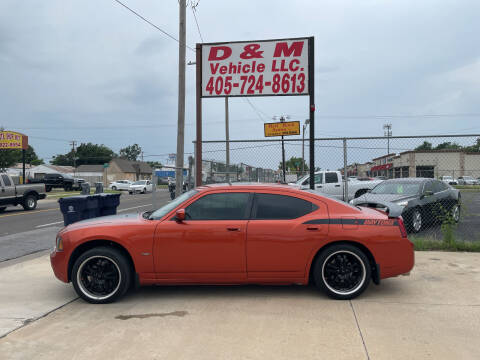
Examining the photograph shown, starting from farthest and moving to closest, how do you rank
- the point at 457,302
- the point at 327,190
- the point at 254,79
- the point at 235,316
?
1. the point at 327,190
2. the point at 254,79
3. the point at 457,302
4. the point at 235,316

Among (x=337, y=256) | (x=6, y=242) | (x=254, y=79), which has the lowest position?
(x=6, y=242)

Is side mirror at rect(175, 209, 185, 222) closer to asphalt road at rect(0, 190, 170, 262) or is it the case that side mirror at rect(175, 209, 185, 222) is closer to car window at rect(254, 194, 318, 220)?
car window at rect(254, 194, 318, 220)

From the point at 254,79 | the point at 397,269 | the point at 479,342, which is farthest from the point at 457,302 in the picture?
the point at 254,79

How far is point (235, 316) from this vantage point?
411 cm

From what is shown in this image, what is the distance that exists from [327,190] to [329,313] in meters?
11.4

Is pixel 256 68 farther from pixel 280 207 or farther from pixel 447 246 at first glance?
pixel 447 246

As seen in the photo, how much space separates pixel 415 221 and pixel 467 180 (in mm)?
1497

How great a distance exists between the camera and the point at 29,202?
58.4 ft

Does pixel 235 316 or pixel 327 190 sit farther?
pixel 327 190

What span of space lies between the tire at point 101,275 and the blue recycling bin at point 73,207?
2681mm

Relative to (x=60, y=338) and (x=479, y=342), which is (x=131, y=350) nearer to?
(x=60, y=338)

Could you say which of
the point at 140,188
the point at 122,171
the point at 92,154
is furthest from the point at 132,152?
the point at 140,188

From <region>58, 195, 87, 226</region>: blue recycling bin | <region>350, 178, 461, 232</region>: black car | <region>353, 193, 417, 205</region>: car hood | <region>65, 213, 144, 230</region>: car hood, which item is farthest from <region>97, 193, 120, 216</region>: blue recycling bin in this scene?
<region>353, 193, 417, 205</region>: car hood

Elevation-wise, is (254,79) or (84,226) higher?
(254,79)
